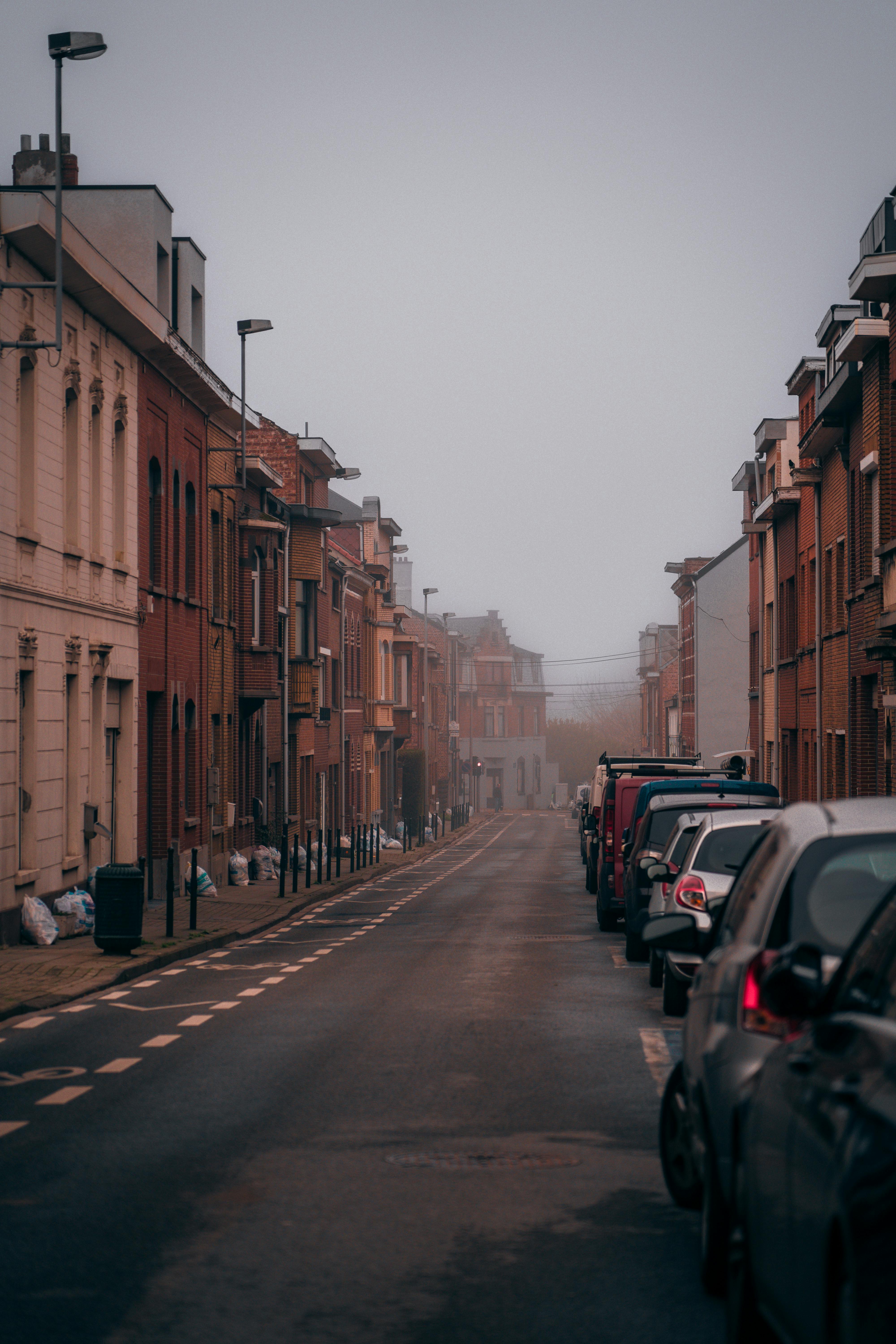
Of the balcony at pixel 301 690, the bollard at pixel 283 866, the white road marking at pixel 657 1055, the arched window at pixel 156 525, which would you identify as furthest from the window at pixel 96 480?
the balcony at pixel 301 690

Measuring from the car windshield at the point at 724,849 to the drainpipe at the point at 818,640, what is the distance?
20115 mm

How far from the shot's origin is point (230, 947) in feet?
67.7

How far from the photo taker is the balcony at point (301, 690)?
142 feet

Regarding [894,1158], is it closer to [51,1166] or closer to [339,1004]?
[51,1166]

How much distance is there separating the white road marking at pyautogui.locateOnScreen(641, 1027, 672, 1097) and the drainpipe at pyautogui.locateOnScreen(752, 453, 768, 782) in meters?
32.6

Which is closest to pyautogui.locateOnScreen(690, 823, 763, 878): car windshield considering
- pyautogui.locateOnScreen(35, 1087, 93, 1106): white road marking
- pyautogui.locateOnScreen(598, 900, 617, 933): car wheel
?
pyautogui.locateOnScreen(35, 1087, 93, 1106): white road marking

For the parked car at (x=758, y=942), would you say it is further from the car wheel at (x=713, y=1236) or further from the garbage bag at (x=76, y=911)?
the garbage bag at (x=76, y=911)

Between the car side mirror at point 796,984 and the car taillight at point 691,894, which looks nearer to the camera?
the car side mirror at point 796,984

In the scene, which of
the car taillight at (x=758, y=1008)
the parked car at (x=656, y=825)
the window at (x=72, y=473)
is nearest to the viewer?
the car taillight at (x=758, y=1008)

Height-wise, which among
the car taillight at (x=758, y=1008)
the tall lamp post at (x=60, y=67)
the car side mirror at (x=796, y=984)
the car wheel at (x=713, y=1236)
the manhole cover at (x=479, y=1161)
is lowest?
the manhole cover at (x=479, y=1161)

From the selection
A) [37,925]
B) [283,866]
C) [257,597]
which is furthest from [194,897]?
[257,597]

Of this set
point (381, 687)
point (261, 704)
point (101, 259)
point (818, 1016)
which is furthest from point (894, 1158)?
point (381, 687)

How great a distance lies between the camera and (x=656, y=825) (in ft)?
58.6

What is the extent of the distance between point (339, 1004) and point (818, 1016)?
965 centimetres
